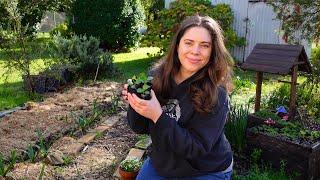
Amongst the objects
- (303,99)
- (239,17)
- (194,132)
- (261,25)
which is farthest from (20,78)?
(194,132)

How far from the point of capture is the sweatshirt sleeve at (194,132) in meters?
2.54

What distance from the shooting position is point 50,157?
14.3 ft

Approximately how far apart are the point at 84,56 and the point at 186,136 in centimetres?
673

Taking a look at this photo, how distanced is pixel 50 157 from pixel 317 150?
9.02 feet

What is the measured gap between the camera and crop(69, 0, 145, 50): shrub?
1417 cm

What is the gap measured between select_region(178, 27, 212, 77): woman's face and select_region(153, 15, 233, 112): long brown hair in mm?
28

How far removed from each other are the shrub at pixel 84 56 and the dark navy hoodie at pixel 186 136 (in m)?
5.94

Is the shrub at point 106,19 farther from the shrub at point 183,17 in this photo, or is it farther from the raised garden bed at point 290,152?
the raised garden bed at point 290,152

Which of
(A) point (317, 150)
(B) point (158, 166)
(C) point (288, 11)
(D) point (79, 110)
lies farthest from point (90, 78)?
(B) point (158, 166)

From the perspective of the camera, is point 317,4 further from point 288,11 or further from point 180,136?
point 180,136

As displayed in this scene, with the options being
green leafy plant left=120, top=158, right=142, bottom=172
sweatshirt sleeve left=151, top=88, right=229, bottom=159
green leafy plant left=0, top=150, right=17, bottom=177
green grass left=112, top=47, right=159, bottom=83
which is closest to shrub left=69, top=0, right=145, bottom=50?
green grass left=112, top=47, right=159, bottom=83

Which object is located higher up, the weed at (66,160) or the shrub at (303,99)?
the shrub at (303,99)

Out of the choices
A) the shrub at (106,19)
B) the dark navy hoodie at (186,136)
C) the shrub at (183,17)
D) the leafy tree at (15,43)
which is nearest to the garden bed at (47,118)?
the leafy tree at (15,43)

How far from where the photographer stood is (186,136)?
2578 mm
